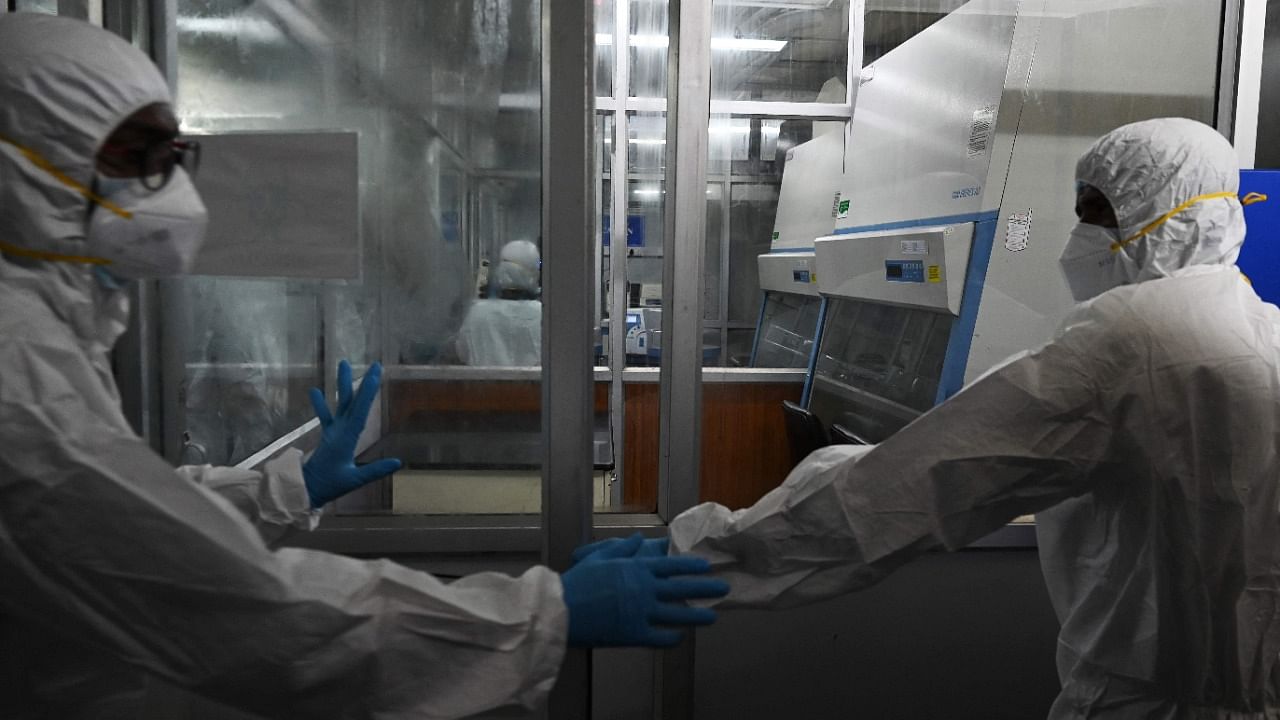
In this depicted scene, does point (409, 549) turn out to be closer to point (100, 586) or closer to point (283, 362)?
point (283, 362)

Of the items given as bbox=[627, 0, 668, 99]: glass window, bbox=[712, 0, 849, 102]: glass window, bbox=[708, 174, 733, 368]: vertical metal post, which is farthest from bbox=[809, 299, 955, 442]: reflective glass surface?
bbox=[627, 0, 668, 99]: glass window

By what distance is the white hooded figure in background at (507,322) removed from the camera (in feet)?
4.32

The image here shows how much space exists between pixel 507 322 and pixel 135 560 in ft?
2.59

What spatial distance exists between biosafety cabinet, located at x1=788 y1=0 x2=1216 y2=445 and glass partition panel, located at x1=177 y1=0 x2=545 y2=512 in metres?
1.18

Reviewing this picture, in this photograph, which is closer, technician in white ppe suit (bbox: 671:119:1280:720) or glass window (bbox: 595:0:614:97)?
technician in white ppe suit (bbox: 671:119:1280:720)

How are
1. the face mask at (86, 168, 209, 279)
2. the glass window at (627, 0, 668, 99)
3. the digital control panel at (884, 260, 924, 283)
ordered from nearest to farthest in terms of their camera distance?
1. the face mask at (86, 168, 209, 279)
2. the digital control panel at (884, 260, 924, 283)
3. the glass window at (627, 0, 668, 99)

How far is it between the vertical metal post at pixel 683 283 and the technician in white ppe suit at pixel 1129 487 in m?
0.29

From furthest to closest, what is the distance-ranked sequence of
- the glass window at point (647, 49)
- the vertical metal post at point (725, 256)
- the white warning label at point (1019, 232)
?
the vertical metal post at point (725, 256), the glass window at point (647, 49), the white warning label at point (1019, 232)

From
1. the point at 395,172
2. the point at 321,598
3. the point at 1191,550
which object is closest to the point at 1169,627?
the point at 1191,550

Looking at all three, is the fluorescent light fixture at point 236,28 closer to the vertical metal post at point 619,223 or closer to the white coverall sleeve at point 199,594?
the white coverall sleeve at point 199,594

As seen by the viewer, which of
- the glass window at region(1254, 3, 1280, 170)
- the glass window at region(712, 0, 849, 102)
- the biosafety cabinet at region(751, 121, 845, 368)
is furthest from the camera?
the biosafety cabinet at region(751, 121, 845, 368)

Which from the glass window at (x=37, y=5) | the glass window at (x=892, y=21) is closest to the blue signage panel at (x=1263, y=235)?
the glass window at (x=892, y=21)

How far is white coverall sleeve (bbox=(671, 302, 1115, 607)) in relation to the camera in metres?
0.91

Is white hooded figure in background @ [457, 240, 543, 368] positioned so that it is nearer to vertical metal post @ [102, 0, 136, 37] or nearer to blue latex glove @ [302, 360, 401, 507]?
blue latex glove @ [302, 360, 401, 507]
